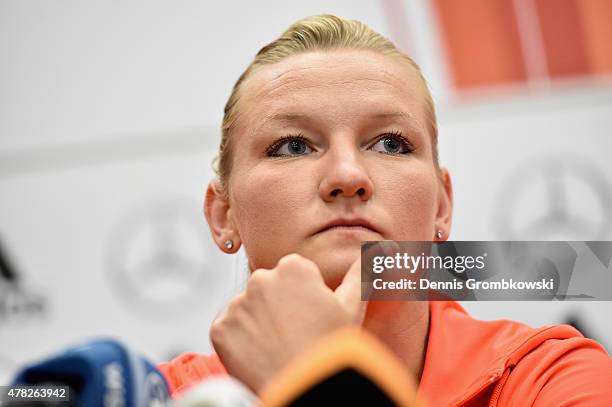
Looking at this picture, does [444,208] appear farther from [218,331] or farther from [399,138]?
[218,331]

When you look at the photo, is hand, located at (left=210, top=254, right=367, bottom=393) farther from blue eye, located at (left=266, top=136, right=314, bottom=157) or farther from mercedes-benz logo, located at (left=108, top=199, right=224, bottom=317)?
mercedes-benz logo, located at (left=108, top=199, right=224, bottom=317)

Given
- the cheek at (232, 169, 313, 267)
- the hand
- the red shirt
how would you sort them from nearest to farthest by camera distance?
the hand
the red shirt
the cheek at (232, 169, 313, 267)

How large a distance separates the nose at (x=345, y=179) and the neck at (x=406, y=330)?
15 centimetres

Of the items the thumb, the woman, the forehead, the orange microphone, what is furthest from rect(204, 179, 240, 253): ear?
the orange microphone

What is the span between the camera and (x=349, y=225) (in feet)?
2.54

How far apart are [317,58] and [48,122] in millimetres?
1415

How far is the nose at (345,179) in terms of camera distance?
0.77 meters

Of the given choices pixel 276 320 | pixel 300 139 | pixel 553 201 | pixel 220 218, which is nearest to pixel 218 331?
pixel 276 320

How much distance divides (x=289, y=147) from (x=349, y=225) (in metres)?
0.15

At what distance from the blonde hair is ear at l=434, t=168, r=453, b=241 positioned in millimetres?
54

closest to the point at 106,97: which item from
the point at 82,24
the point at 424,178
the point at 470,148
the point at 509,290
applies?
the point at 82,24

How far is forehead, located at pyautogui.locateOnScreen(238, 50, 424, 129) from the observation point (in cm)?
Result: 85

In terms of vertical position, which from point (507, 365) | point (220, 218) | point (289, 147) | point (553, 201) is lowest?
point (553, 201)

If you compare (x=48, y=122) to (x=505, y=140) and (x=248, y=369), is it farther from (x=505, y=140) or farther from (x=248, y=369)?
(x=248, y=369)
